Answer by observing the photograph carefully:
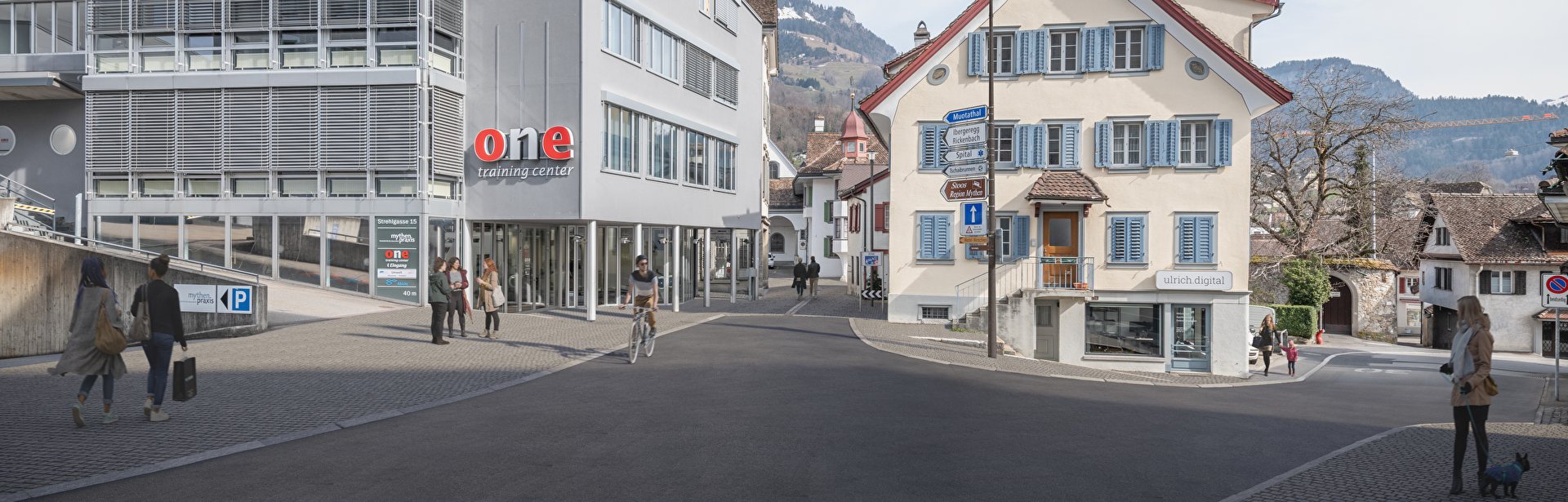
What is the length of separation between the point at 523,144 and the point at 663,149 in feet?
15.4

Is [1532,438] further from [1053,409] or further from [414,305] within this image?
[414,305]

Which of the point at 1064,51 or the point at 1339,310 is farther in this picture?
the point at 1339,310

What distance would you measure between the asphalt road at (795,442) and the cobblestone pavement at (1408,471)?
0.34m

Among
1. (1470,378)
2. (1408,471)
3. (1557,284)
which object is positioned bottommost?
(1408,471)

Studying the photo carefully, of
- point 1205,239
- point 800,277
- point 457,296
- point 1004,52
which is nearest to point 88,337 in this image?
point 457,296

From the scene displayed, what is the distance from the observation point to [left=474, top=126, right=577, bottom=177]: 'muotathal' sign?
68.7 ft

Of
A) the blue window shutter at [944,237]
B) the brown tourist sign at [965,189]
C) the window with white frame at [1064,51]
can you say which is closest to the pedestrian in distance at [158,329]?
the brown tourist sign at [965,189]

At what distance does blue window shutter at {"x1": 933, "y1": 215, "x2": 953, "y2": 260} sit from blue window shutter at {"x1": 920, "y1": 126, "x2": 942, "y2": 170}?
1427 millimetres

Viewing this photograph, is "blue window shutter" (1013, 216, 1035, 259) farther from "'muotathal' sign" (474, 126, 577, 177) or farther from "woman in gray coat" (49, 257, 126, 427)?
"woman in gray coat" (49, 257, 126, 427)

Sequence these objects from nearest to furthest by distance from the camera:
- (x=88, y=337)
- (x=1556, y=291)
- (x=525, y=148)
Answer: (x=88, y=337), (x=1556, y=291), (x=525, y=148)

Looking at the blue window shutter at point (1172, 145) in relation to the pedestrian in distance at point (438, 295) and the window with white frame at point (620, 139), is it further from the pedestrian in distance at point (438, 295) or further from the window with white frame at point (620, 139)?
the pedestrian in distance at point (438, 295)

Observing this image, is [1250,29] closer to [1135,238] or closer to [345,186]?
[1135,238]

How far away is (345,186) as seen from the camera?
2153 centimetres

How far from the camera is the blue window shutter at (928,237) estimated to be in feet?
74.7
